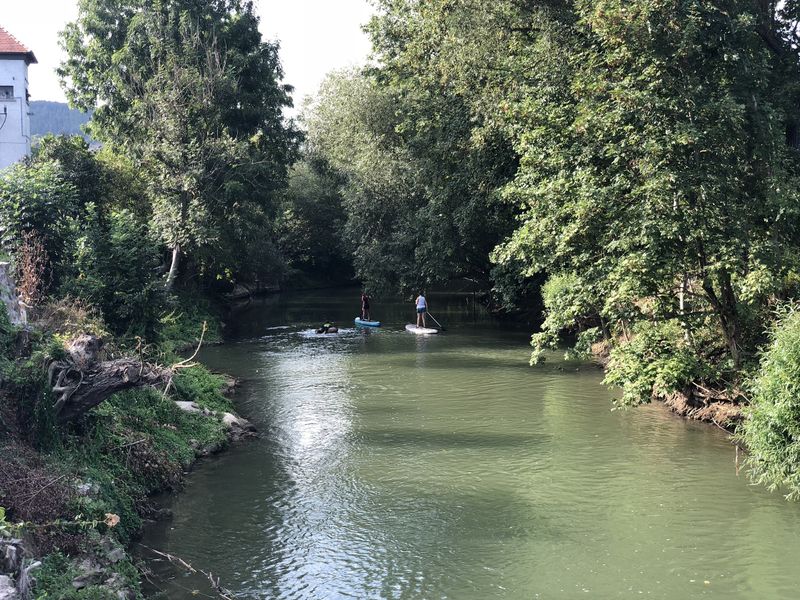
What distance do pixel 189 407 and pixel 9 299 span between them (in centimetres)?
547

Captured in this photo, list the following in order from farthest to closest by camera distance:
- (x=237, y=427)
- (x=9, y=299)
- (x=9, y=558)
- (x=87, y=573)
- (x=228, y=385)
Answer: (x=228, y=385)
(x=237, y=427)
(x=9, y=299)
(x=87, y=573)
(x=9, y=558)

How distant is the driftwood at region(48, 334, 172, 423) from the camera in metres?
10.3

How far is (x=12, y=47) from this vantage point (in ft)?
139

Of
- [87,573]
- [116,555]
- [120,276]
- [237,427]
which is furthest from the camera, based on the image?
[120,276]

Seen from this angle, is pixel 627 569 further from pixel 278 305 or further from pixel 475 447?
pixel 278 305

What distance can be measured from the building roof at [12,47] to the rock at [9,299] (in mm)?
36509

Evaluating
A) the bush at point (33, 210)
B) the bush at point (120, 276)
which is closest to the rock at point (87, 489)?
the bush at point (33, 210)

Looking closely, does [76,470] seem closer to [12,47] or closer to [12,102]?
[12,102]

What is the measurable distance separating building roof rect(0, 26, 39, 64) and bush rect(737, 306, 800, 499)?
42.9 metres

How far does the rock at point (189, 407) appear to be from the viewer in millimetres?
15641

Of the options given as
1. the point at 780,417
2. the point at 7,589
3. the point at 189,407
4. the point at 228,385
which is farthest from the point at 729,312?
the point at 7,589

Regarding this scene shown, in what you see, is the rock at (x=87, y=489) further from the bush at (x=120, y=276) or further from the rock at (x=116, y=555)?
the bush at (x=120, y=276)

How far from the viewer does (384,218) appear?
37.4 metres

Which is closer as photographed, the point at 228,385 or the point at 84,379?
the point at 84,379
